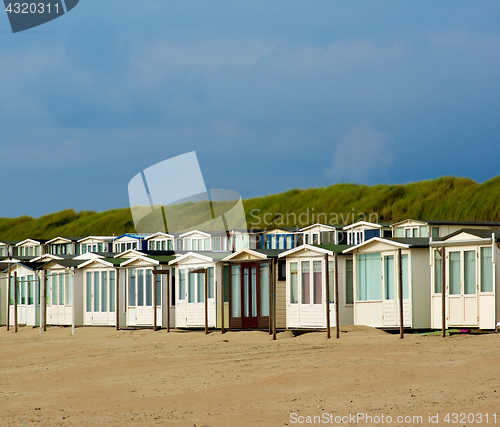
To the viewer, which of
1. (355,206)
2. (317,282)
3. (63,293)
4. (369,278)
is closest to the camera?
(369,278)

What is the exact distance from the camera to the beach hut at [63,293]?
30.3 metres

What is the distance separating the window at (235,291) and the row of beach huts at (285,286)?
0.03 meters

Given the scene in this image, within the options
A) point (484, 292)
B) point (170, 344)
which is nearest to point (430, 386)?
point (484, 292)

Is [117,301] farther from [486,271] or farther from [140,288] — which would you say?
[486,271]

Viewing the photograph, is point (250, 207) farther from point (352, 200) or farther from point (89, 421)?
point (89, 421)

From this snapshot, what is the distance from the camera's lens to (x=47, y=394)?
12758 millimetres

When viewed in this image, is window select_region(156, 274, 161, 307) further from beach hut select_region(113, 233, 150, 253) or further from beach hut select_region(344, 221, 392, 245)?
beach hut select_region(113, 233, 150, 253)

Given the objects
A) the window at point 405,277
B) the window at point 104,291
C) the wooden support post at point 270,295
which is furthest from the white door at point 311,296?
the window at point 104,291

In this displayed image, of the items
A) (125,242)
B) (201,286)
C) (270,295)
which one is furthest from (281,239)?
(270,295)

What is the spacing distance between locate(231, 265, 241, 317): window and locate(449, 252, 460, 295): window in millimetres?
→ 7462

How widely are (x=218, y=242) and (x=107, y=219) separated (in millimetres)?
43664

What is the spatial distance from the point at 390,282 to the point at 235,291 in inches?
225

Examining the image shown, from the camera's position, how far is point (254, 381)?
13.1m

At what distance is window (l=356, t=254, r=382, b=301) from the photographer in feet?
68.8
